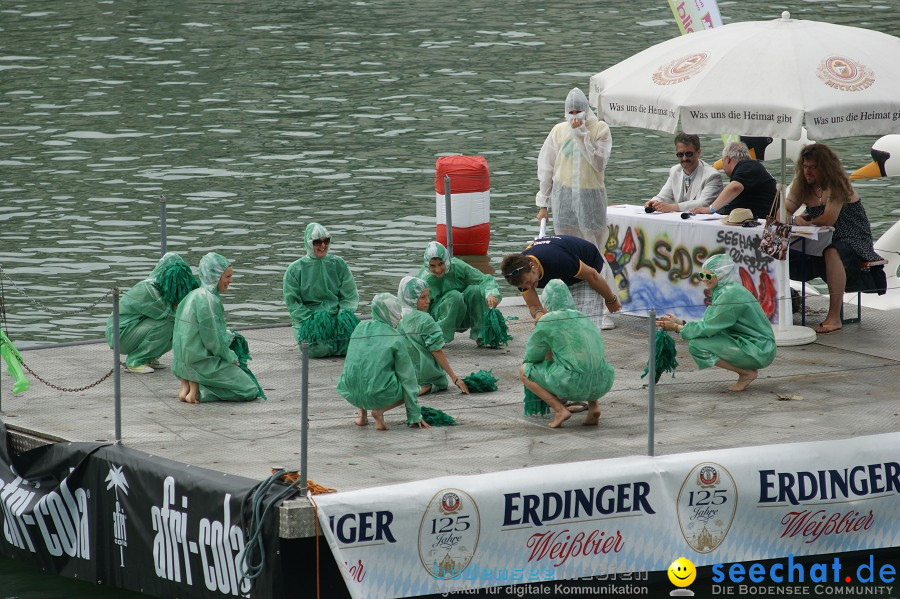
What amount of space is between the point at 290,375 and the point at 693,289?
3.37 metres

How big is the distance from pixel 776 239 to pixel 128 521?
5.37 m

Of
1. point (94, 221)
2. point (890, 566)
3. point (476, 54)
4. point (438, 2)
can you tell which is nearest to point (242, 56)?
point (476, 54)

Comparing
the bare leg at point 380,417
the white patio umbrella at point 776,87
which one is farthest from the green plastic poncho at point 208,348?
the white patio umbrella at point 776,87

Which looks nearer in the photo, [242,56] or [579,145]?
[579,145]

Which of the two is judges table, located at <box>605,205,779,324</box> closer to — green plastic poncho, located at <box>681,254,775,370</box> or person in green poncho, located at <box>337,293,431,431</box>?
green plastic poncho, located at <box>681,254,775,370</box>

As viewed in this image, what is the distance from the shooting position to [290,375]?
1170 cm

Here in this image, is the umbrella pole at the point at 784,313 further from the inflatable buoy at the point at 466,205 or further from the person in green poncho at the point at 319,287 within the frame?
the inflatable buoy at the point at 466,205

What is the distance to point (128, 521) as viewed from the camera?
9.55 metres

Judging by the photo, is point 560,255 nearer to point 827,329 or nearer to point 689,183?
point 689,183

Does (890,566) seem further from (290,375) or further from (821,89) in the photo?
(290,375)

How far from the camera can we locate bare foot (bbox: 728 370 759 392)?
36.1 feet

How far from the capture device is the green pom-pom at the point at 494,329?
1220 centimetres

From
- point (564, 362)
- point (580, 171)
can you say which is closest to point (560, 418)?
point (564, 362)

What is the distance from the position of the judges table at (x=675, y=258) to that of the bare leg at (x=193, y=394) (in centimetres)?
363
